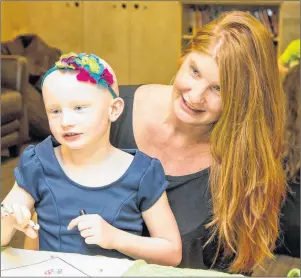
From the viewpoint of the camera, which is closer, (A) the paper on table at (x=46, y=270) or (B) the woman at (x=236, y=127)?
(A) the paper on table at (x=46, y=270)

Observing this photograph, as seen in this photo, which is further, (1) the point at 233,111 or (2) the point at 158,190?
(1) the point at 233,111

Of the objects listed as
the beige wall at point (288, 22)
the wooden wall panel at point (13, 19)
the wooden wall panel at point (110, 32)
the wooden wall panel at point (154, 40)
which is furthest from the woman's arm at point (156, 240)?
the wooden wall panel at point (13, 19)

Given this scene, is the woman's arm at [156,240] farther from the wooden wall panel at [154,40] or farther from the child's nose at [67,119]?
the wooden wall panel at [154,40]

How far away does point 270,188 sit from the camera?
142 centimetres

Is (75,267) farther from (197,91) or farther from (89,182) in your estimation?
(197,91)

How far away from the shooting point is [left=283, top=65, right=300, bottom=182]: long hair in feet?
9.89

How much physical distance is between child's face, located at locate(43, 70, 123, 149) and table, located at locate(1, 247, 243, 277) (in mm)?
213

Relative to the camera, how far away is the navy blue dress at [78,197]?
1213 millimetres

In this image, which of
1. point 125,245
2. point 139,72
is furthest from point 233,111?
point 139,72

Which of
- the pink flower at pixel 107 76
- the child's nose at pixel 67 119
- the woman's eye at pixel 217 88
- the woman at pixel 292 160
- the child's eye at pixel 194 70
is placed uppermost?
the pink flower at pixel 107 76

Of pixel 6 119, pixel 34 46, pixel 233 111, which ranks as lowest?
pixel 6 119

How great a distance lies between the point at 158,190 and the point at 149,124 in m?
0.45

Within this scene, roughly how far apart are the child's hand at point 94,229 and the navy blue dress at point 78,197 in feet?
0.22

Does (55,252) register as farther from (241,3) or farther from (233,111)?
(241,3)
